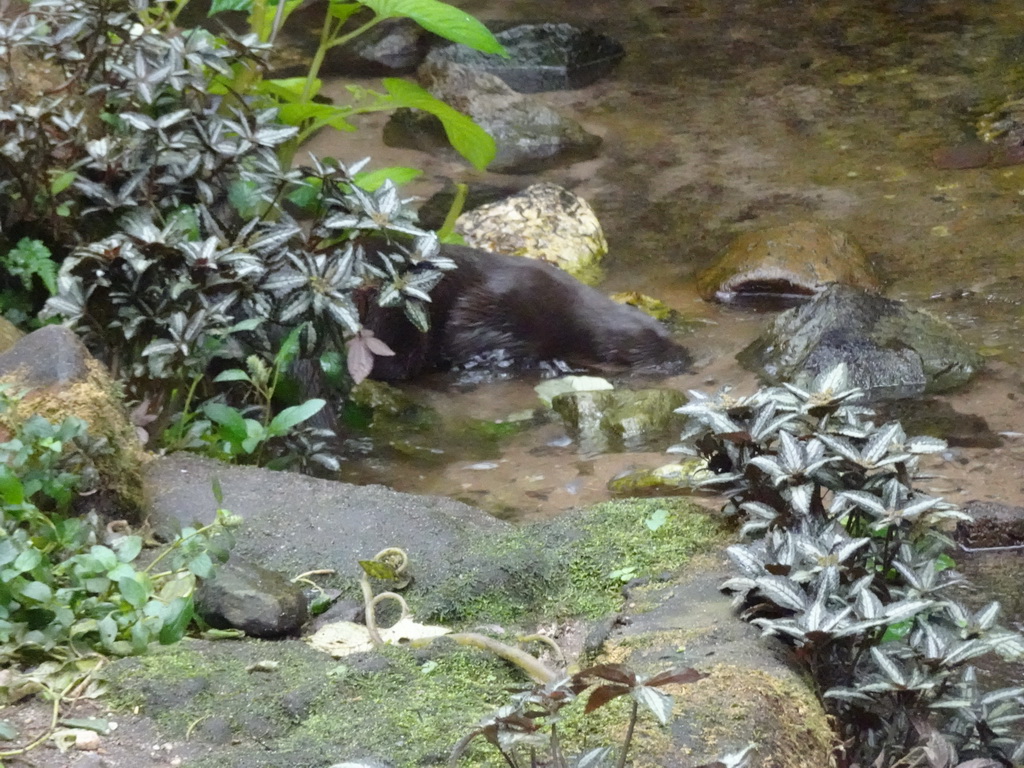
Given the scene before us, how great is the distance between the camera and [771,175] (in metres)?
6.17

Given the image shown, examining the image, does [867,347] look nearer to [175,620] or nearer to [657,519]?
[657,519]

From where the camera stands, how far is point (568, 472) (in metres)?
3.55

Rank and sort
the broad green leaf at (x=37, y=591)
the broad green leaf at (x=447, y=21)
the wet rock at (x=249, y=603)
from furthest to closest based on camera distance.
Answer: the broad green leaf at (x=447, y=21) < the wet rock at (x=249, y=603) < the broad green leaf at (x=37, y=591)

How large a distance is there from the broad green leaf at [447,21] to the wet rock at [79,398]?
1.57 metres

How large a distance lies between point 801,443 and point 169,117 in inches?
70.4

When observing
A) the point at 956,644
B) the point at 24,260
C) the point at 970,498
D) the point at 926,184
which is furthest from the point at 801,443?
the point at 926,184

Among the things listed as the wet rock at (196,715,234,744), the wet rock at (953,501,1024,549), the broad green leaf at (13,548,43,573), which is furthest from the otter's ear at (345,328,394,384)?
the wet rock at (953,501,1024,549)

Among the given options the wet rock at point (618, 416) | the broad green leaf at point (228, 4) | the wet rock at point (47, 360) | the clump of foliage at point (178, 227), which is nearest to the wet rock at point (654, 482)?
the wet rock at point (618, 416)

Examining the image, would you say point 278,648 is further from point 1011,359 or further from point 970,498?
point 1011,359

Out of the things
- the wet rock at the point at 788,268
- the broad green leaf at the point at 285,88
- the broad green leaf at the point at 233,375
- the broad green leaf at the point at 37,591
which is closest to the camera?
the broad green leaf at the point at 37,591

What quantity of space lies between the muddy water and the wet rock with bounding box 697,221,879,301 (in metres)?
0.13

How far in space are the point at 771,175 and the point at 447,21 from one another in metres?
3.24

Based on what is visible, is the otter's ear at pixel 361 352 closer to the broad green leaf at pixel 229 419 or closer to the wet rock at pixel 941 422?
the broad green leaf at pixel 229 419

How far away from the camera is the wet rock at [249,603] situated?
1.91 m
